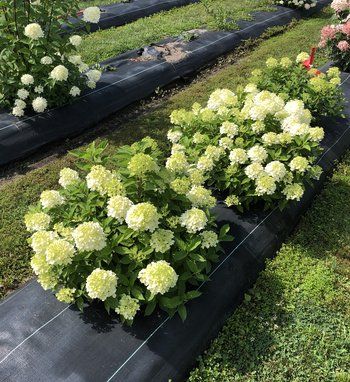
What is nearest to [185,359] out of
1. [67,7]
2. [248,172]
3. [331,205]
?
[248,172]

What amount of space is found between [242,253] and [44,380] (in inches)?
77.1

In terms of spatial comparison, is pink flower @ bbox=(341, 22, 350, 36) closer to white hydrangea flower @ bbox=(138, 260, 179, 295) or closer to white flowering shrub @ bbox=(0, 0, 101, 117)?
white flowering shrub @ bbox=(0, 0, 101, 117)

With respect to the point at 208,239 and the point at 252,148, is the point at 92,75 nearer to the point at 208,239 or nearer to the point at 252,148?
the point at 252,148

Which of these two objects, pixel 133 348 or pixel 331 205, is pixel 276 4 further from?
pixel 133 348

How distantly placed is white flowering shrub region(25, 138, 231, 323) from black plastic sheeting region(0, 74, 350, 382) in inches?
6.0

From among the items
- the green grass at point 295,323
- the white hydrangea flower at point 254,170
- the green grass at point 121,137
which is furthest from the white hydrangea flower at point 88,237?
the white hydrangea flower at point 254,170

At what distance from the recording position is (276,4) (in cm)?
1159

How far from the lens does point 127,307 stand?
277 cm

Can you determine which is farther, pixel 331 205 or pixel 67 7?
pixel 67 7

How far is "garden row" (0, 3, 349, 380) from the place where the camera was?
2779mm

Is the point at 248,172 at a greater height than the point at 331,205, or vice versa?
the point at 248,172

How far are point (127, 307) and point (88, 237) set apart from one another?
1.87ft

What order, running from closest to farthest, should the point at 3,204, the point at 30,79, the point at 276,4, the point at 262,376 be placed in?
the point at 262,376 < the point at 3,204 < the point at 30,79 < the point at 276,4

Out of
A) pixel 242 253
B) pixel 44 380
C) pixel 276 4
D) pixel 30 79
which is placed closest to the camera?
pixel 44 380
